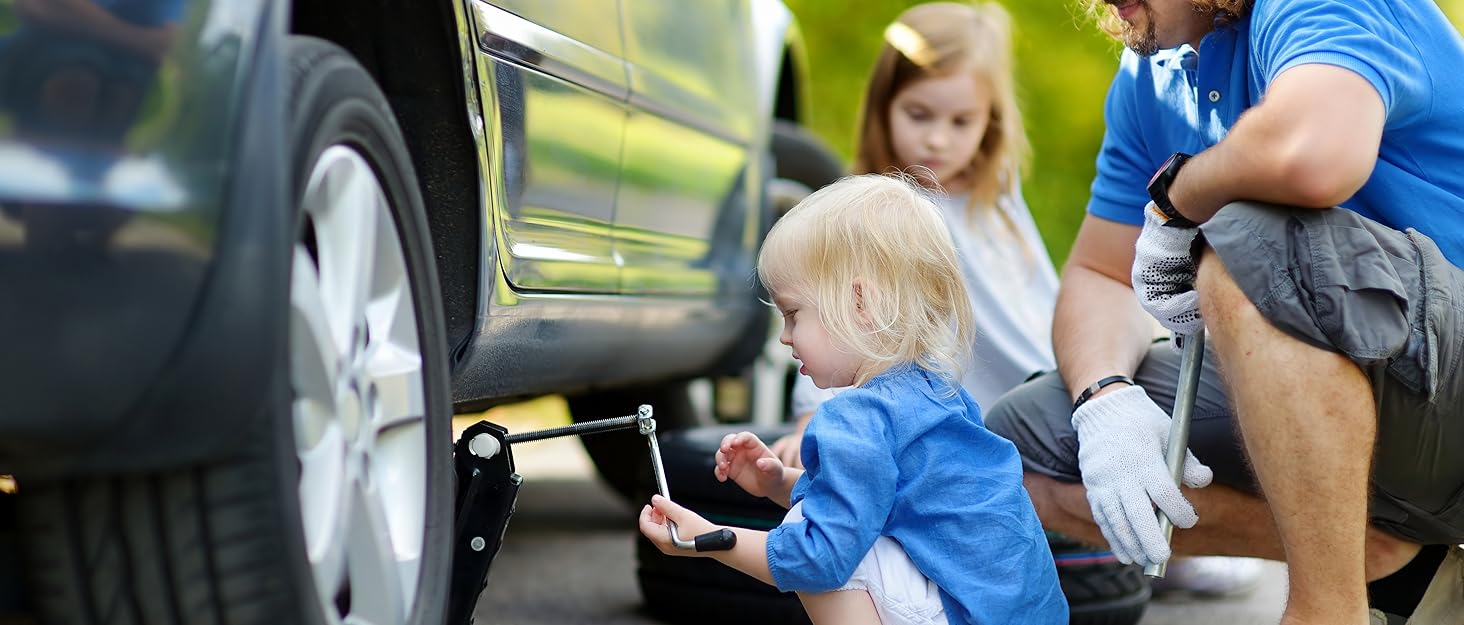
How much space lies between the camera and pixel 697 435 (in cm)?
277

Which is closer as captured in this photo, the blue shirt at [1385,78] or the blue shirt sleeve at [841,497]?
the blue shirt sleeve at [841,497]

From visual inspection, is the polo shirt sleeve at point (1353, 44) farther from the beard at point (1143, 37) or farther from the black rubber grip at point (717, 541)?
the black rubber grip at point (717, 541)

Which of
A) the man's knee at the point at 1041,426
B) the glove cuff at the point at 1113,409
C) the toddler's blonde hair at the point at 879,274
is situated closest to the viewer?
the toddler's blonde hair at the point at 879,274

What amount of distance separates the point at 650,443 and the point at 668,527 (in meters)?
0.11

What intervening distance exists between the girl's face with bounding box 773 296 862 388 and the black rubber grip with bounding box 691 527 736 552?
227 millimetres

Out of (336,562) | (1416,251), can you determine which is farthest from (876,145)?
(336,562)

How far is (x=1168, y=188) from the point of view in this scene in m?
1.96

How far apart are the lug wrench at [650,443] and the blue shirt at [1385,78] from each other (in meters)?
0.87

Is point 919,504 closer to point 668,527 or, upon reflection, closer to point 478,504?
point 668,527

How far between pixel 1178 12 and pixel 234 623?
150cm

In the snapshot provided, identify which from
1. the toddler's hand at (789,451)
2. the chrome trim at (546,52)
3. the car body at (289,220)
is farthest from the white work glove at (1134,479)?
the chrome trim at (546,52)

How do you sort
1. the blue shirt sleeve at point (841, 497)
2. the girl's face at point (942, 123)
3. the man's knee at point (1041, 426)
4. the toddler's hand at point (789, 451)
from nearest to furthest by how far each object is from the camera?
1. the blue shirt sleeve at point (841, 497)
2. the man's knee at point (1041, 426)
3. the toddler's hand at point (789, 451)
4. the girl's face at point (942, 123)

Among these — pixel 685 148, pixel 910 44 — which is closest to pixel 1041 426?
pixel 685 148

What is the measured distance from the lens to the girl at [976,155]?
9.96 ft
